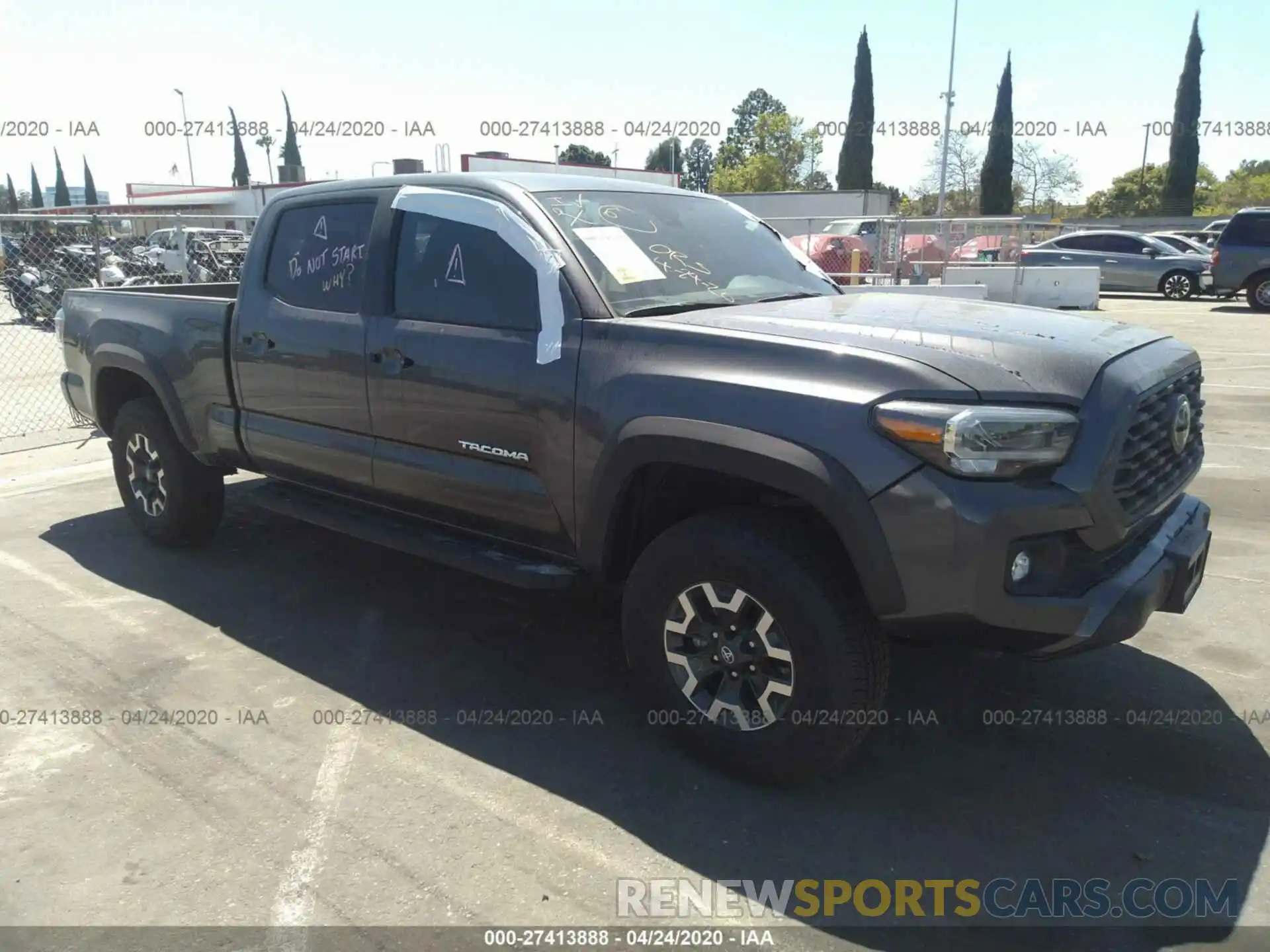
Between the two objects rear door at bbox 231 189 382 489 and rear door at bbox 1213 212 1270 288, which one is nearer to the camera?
rear door at bbox 231 189 382 489

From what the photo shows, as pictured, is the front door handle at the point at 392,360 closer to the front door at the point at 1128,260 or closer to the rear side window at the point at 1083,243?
the rear side window at the point at 1083,243

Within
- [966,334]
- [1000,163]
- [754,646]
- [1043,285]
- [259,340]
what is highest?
[1000,163]

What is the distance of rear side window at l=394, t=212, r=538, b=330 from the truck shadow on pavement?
4.87ft

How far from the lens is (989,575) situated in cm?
255

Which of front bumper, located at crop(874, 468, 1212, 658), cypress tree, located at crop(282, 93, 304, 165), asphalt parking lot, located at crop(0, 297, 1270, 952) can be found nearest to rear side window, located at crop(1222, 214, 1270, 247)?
asphalt parking lot, located at crop(0, 297, 1270, 952)

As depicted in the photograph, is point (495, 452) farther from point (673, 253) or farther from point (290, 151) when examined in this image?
point (290, 151)

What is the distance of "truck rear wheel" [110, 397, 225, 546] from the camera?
5234mm

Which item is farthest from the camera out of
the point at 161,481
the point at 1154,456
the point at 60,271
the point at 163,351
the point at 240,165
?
the point at 240,165

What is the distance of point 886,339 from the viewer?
2.90 metres

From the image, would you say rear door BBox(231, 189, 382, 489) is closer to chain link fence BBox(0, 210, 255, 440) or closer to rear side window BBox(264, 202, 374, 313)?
rear side window BBox(264, 202, 374, 313)

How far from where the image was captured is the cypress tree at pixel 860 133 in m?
50.7

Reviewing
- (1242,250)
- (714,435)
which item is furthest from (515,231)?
(1242,250)

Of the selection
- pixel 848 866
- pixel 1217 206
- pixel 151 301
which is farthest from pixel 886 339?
pixel 1217 206

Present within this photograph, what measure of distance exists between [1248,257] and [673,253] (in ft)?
62.1
